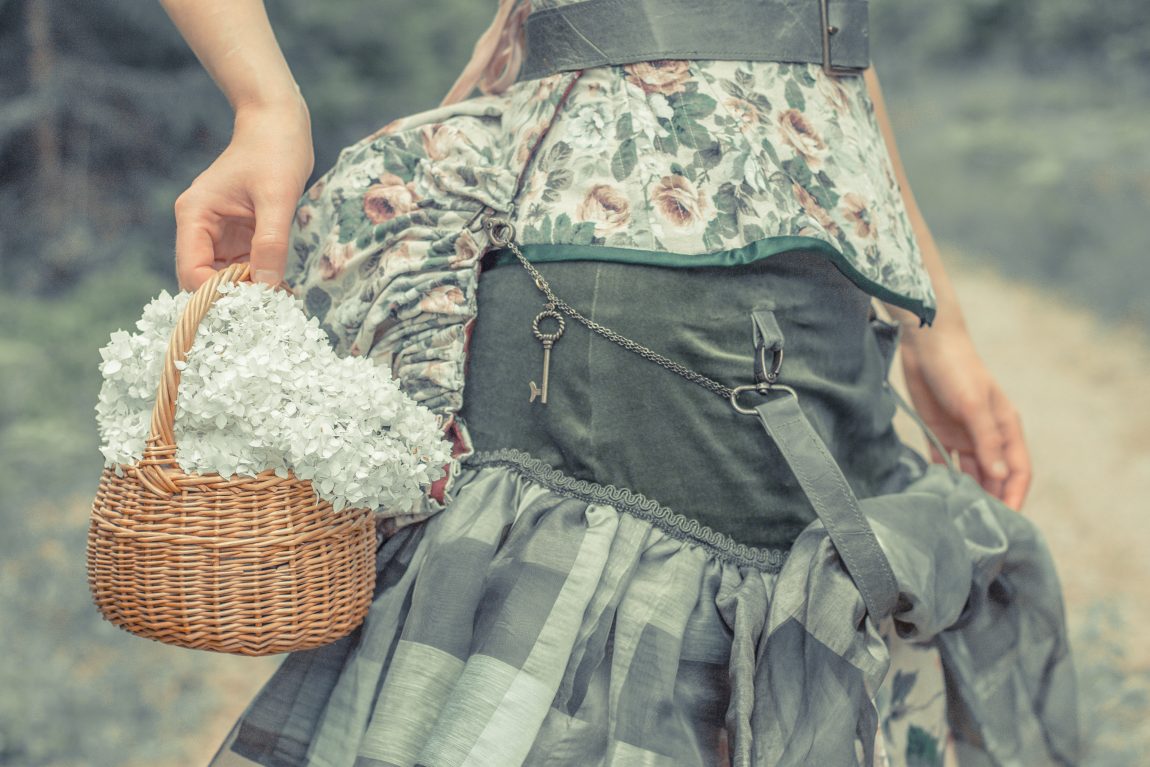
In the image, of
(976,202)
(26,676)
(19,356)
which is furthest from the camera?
(976,202)

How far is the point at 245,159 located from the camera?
1053 millimetres

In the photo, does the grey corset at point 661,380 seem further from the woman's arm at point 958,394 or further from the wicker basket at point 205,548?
the woman's arm at point 958,394

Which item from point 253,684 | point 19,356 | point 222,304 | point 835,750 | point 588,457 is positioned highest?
point 222,304

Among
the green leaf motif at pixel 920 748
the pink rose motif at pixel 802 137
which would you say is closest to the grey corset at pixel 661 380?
the pink rose motif at pixel 802 137

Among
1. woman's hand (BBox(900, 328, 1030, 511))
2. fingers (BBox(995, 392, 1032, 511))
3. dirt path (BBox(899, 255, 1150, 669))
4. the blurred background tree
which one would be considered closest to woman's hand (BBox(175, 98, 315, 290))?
woman's hand (BBox(900, 328, 1030, 511))

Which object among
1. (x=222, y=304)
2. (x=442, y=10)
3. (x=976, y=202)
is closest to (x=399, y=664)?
(x=222, y=304)

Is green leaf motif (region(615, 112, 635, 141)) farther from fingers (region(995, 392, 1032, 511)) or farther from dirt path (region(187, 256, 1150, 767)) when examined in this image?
dirt path (region(187, 256, 1150, 767))

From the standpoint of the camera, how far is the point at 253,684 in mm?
3039

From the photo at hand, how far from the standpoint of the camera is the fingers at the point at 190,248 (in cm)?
103

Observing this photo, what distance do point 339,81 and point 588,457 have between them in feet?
16.0

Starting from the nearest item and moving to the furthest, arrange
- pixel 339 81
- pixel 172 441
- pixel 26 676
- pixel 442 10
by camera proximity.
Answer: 1. pixel 172 441
2. pixel 26 676
3. pixel 339 81
4. pixel 442 10

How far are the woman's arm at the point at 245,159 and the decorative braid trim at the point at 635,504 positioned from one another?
31cm

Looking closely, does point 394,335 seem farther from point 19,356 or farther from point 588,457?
point 19,356

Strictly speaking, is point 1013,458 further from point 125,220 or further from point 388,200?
point 125,220
